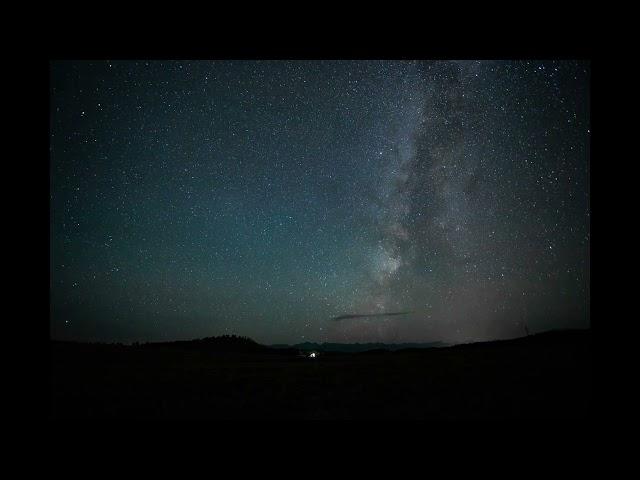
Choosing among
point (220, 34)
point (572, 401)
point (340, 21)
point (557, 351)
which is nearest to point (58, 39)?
point (220, 34)

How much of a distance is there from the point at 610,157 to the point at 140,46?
4110 millimetres

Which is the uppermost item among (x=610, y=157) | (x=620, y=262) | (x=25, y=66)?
(x=25, y=66)

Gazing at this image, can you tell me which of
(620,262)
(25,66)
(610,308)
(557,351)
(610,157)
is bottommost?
(557,351)

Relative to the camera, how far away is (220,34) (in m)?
2.90

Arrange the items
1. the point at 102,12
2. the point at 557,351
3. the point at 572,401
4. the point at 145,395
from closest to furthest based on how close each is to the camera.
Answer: the point at 102,12 → the point at 572,401 → the point at 145,395 → the point at 557,351

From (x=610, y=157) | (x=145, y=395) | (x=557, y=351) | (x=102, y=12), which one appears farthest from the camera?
(x=557, y=351)

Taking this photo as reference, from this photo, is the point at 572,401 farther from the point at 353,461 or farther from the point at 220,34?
the point at 220,34

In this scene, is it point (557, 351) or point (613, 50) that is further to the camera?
point (557, 351)

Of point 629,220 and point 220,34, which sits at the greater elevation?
point 220,34

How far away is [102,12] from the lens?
2793mm

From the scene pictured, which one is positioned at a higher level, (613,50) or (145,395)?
(613,50)

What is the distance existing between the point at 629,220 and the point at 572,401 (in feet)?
9.96

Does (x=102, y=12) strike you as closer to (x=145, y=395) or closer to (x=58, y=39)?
(x=58, y=39)

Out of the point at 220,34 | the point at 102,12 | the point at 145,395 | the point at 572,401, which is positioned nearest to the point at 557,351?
the point at 572,401
